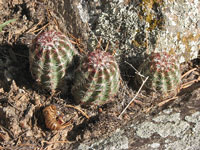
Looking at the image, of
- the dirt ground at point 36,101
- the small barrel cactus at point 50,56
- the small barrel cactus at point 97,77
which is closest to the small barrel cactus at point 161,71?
the dirt ground at point 36,101

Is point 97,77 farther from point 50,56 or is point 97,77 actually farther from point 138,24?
point 138,24

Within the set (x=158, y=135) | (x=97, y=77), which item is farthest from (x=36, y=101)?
(x=158, y=135)

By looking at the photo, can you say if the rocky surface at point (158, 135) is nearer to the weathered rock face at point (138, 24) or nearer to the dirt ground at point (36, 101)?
the dirt ground at point (36, 101)

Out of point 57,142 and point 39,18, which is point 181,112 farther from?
point 39,18

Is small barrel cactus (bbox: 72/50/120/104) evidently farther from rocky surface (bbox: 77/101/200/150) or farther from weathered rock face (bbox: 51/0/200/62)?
weathered rock face (bbox: 51/0/200/62)

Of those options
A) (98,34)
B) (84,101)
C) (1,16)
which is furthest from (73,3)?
(84,101)

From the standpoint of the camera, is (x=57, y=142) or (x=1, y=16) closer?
(x=57, y=142)
